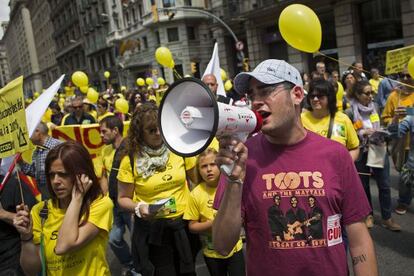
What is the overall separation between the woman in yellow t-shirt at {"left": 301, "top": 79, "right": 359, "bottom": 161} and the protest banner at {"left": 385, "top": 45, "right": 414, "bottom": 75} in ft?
8.80

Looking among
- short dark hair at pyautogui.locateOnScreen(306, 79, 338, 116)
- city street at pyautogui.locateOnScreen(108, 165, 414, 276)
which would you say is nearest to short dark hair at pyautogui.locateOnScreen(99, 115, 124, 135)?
city street at pyautogui.locateOnScreen(108, 165, 414, 276)

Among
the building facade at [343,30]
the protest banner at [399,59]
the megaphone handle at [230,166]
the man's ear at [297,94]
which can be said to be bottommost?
the megaphone handle at [230,166]

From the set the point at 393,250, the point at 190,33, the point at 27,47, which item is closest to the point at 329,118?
the point at 393,250

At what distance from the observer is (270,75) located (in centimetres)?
171

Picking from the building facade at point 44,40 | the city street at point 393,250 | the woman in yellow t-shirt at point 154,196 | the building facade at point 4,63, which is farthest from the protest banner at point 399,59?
the building facade at point 4,63

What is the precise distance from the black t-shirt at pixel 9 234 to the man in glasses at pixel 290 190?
1399mm

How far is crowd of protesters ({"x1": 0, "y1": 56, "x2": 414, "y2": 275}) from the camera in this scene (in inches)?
88.4

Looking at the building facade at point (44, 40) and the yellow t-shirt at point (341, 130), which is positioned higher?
the building facade at point (44, 40)

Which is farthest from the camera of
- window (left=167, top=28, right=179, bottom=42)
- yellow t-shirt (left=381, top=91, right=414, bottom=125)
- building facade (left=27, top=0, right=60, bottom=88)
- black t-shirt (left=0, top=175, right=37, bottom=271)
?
building facade (left=27, top=0, right=60, bottom=88)

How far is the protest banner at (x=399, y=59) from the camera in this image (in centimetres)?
575

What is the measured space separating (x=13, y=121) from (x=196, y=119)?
4.45 feet

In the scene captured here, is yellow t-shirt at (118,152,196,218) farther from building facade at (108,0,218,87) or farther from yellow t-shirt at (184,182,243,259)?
building facade at (108,0,218,87)

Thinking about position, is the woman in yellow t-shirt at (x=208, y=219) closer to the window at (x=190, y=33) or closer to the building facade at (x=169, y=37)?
the building facade at (x=169, y=37)

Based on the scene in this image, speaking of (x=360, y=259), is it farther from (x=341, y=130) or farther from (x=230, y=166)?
(x=341, y=130)
